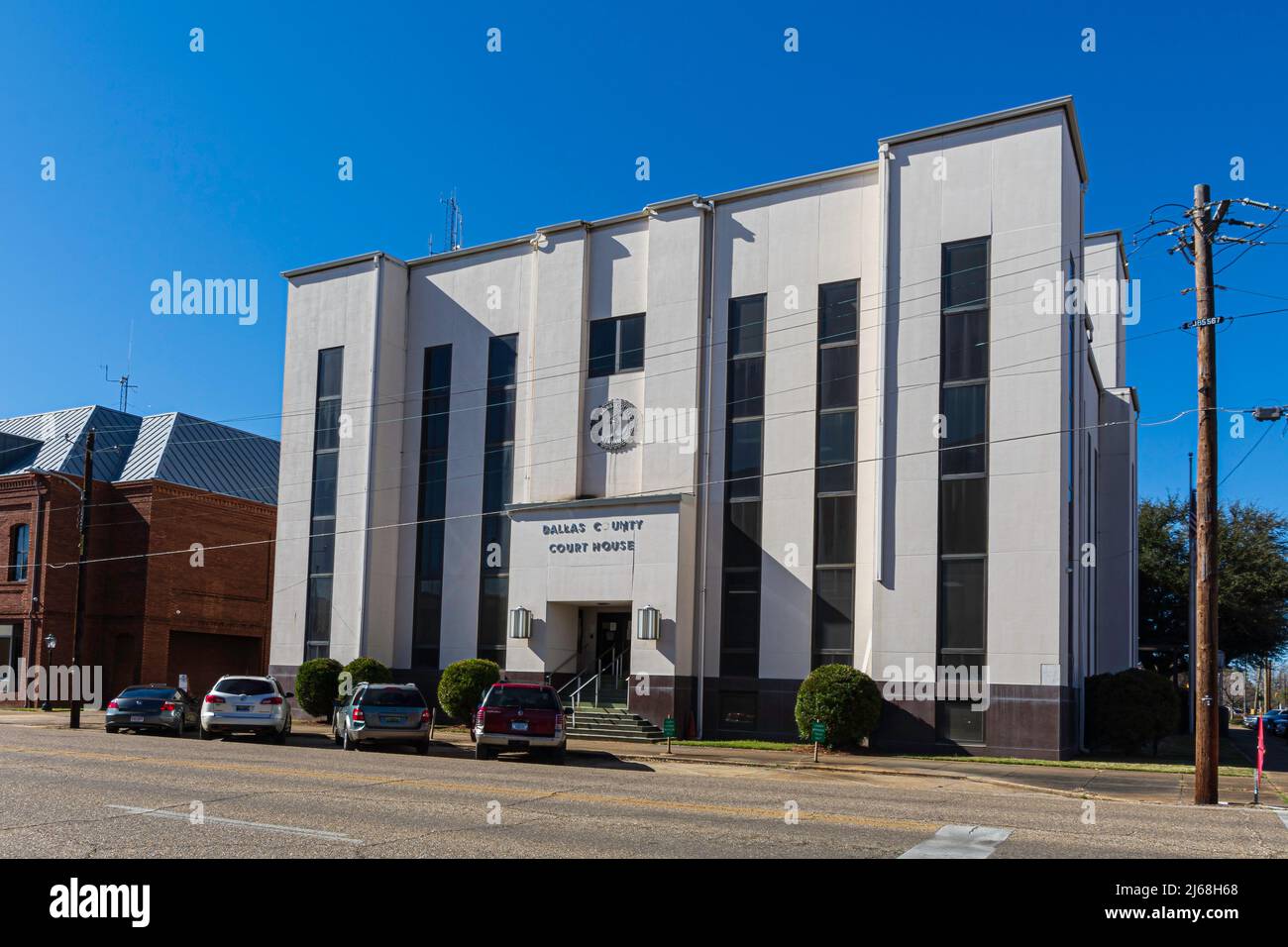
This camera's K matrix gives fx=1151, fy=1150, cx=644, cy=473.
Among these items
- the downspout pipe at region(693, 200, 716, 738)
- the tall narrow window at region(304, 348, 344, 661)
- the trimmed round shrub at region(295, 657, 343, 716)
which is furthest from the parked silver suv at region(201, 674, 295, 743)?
the downspout pipe at region(693, 200, 716, 738)

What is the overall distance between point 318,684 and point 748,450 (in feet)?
48.9

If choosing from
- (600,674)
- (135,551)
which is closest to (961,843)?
(600,674)

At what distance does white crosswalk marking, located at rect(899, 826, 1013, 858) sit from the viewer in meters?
10.3

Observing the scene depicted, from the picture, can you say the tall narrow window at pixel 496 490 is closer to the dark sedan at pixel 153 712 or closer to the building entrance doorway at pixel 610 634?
the building entrance doorway at pixel 610 634

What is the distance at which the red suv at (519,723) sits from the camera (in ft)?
73.8

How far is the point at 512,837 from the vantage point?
424 inches

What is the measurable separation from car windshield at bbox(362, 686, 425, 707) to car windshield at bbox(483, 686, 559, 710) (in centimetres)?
267

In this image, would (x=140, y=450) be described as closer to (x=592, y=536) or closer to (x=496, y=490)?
(x=496, y=490)

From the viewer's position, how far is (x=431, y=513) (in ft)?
121

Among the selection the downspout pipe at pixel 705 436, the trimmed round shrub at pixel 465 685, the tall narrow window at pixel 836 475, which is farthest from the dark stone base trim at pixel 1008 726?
the trimmed round shrub at pixel 465 685

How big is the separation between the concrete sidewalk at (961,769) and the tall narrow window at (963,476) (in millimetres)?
2452

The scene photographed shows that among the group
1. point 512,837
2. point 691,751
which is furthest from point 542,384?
point 512,837
